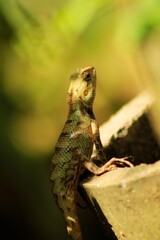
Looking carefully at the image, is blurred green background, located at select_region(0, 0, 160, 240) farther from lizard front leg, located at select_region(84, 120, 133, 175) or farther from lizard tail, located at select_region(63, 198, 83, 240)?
lizard tail, located at select_region(63, 198, 83, 240)

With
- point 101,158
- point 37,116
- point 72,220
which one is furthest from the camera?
point 37,116

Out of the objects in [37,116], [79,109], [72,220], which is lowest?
[72,220]

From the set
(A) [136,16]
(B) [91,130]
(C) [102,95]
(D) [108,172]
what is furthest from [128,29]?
(C) [102,95]

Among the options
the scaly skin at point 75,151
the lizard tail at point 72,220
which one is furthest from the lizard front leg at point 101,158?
the lizard tail at point 72,220

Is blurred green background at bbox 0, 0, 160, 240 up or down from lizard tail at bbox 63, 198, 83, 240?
up

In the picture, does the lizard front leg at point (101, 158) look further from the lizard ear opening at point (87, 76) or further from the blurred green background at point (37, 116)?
the blurred green background at point (37, 116)

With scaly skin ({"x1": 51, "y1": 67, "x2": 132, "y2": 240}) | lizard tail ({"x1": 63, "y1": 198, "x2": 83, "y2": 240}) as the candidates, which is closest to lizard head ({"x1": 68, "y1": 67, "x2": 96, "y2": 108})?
scaly skin ({"x1": 51, "y1": 67, "x2": 132, "y2": 240})

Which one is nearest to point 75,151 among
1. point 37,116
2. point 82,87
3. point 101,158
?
point 101,158

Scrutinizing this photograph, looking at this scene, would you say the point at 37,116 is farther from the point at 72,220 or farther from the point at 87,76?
the point at 72,220
